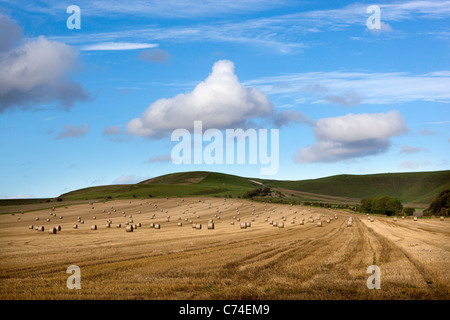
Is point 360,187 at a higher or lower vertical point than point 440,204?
higher

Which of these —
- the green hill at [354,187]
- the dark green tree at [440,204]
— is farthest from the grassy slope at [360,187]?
the dark green tree at [440,204]

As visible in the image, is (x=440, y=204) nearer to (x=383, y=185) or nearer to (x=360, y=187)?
(x=360, y=187)

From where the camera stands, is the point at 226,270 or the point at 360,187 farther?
the point at 360,187

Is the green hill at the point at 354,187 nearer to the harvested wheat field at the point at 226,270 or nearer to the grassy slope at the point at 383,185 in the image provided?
the grassy slope at the point at 383,185

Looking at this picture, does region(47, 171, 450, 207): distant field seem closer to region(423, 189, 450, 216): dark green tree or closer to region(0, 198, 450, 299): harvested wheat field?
region(423, 189, 450, 216): dark green tree

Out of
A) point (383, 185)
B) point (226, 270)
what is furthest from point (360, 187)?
point (226, 270)

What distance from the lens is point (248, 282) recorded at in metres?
16.6

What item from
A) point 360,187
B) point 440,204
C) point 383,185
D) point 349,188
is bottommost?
point 440,204

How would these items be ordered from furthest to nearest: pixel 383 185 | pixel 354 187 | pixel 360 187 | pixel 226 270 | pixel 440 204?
pixel 354 187, pixel 360 187, pixel 383 185, pixel 440 204, pixel 226 270

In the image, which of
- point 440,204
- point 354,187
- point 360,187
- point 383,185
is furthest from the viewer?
point 354,187

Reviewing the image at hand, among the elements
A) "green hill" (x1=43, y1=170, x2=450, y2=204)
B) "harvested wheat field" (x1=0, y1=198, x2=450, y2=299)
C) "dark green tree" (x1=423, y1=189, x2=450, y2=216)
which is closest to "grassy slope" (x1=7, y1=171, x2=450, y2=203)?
"green hill" (x1=43, y1=170, x2=450, y2=204)

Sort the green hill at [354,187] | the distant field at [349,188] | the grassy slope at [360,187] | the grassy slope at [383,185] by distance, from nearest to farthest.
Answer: the distant field at [349,188] < the green hill at [354,187] < the grassy slope at [360,187] < the grassy slope at [383,185]
